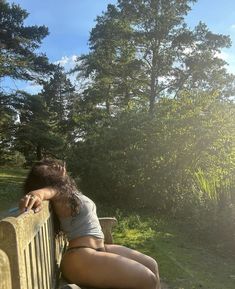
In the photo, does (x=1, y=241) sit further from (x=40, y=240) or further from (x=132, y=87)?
(x=132, y=87)

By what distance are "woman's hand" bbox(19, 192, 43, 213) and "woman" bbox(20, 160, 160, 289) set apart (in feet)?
0.50

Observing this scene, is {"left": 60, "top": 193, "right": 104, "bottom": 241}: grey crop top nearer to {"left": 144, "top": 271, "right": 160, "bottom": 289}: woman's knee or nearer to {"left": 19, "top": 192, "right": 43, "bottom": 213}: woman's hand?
{"left": 144, "top": 271, "right": 160, "bottom": 289}: woman's knee

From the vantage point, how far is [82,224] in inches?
135

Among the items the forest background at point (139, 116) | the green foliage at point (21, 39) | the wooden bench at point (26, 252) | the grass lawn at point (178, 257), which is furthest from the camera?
the green foliage at point (21, 39)

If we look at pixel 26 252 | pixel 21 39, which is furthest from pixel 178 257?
pixel 21 39

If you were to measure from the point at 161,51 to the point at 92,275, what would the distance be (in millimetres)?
29283

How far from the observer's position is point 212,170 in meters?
13.1

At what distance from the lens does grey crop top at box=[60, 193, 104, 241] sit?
3.40 meters

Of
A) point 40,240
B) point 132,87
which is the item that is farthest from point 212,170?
point 132,87

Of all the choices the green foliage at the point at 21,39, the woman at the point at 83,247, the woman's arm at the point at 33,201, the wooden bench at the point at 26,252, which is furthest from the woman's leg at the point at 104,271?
the green foliage at the point at 21,39

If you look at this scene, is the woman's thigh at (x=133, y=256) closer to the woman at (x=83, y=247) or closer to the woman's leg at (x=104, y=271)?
the woman at (x=83, y=247)

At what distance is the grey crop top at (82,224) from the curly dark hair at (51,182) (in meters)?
0.06

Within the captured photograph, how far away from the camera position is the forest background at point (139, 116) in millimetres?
13305

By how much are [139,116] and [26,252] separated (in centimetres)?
1371
